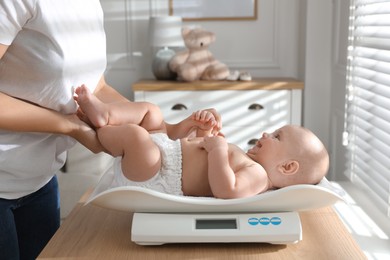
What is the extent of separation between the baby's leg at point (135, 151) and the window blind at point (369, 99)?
1.27 m

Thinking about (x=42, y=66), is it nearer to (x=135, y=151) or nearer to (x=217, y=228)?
(x=135, y=151)

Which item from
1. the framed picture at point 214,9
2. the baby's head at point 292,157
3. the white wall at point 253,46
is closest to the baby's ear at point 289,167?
the baby's head at point 292,157

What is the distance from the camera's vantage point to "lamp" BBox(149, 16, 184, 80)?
336cm

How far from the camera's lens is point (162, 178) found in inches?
48.6

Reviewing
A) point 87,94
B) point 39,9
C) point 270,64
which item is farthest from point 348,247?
point 270,64

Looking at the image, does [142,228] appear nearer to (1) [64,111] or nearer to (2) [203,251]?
(2) [203,251]

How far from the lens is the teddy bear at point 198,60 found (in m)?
3.26

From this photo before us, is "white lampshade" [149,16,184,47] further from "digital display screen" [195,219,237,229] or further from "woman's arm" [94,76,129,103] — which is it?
"digital display screen" [195,219,237,229]

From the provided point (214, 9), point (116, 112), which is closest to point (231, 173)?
point (116, 112)

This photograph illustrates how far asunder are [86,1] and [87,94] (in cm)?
25

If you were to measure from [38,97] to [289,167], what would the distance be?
0.60m

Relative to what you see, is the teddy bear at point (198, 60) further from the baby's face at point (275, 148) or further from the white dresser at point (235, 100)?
the baby's face at point (275, 148)

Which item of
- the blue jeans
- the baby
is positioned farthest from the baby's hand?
the blue jeans

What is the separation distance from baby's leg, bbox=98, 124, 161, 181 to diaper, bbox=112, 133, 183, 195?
0.01m
